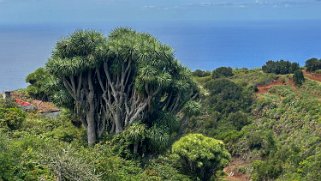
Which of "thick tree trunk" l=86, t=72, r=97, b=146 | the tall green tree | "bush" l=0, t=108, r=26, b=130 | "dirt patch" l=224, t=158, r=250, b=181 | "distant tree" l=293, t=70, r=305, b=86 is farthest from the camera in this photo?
"distant tree" l=293, t=70, r=305, b=86

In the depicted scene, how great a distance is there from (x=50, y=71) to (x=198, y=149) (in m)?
6.90

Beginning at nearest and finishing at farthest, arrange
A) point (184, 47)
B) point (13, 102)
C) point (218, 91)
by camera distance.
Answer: point (13, 102) → point (218, 91) → point (184, 47)

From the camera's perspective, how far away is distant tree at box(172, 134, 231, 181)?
67.5 ft

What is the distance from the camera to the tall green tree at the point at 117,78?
21344 mm

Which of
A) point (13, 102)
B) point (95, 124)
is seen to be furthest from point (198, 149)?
point (13, 102)

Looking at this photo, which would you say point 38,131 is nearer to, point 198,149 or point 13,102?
point 13,102

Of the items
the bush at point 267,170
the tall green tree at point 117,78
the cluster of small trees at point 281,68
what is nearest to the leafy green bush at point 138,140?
the tall green tree at point 117,78

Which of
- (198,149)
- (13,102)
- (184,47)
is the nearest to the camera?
(198,149)

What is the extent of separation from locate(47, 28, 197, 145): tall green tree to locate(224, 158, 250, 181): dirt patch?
5.90 meters

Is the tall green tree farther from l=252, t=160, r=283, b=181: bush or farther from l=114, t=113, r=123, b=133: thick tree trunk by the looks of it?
l=252, t=160, r=283, b=181: bush

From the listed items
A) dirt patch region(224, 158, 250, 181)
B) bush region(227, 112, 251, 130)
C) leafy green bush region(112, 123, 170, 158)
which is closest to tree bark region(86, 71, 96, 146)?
leafy green bush region(112, 123, 170, 158)

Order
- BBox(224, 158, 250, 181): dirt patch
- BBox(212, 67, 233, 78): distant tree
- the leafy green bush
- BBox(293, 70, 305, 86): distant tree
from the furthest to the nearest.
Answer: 1. BBox(212, 67, 233, 78): distant tree
2. BBox(293, 70, 305, 86): distant tree
3. BBox(224, 158, 250, 181): dirt patch
4. the leafy green bush

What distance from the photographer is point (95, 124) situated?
2308 centimetres

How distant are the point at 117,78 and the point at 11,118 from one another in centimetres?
487
